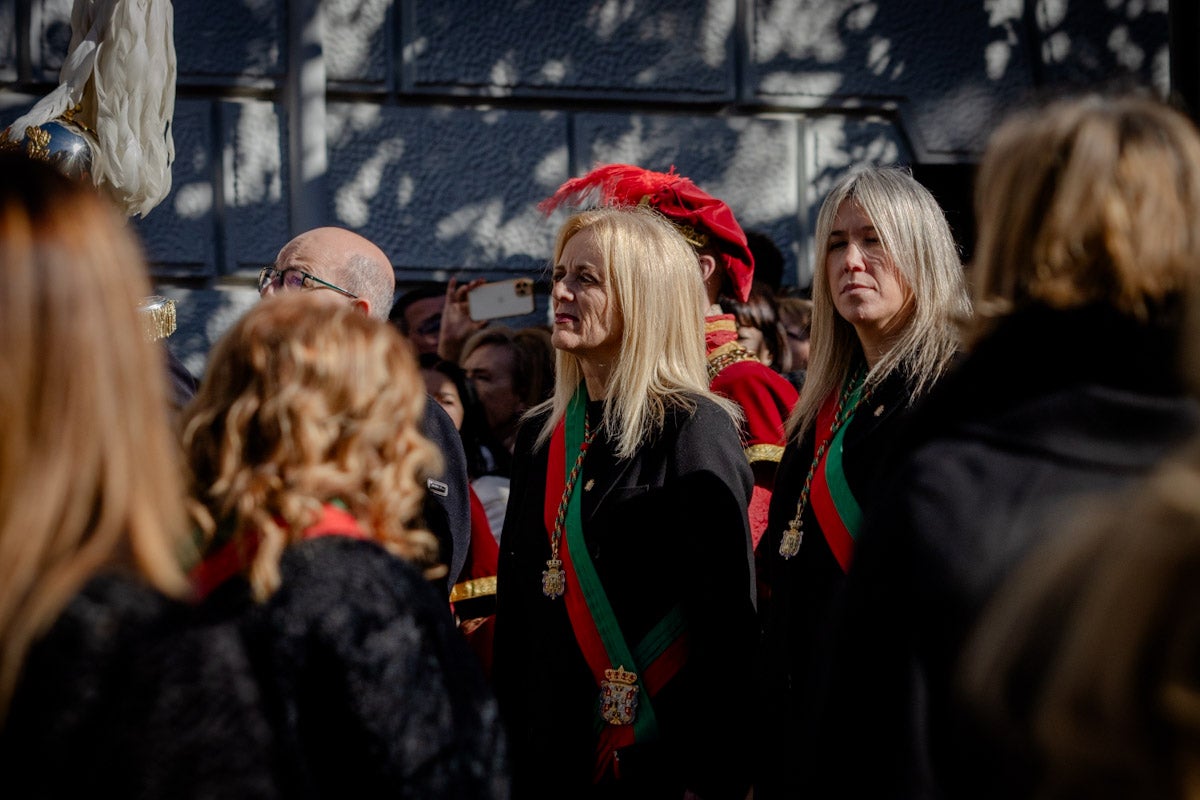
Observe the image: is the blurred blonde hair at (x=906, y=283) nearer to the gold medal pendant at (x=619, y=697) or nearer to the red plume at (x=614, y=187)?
the gold medal pendant at (x=619, y=697)

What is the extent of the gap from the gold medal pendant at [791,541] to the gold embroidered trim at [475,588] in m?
1.14

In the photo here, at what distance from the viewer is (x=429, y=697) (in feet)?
5.83

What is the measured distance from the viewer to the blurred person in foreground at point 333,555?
1711 millimetres

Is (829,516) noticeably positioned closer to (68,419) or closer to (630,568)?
(630,568)

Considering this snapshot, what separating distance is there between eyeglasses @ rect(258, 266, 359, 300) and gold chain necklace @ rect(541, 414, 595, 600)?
2.64 feet

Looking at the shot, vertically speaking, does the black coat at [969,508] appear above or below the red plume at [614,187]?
below

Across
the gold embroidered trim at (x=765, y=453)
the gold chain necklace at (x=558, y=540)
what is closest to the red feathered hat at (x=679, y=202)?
the gold embroidered trim at (x=765, y=453)

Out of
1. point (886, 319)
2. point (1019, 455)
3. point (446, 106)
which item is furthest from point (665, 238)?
point (446, 106)

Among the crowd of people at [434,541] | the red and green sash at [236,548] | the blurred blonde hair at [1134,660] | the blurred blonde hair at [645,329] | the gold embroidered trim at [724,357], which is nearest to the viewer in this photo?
the blurred blonde hair at [1134,660]

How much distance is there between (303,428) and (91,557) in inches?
16.8

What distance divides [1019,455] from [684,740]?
1.69 m

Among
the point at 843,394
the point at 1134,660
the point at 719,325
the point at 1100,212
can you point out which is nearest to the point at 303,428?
the point at 1100,212

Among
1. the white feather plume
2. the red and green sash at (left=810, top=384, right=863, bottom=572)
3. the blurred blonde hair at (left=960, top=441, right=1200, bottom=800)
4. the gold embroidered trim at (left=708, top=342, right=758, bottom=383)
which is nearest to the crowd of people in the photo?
the blurred blonde hair at (left=960, top=441, right=1200, bottom=800)

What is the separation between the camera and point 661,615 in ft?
10.5
